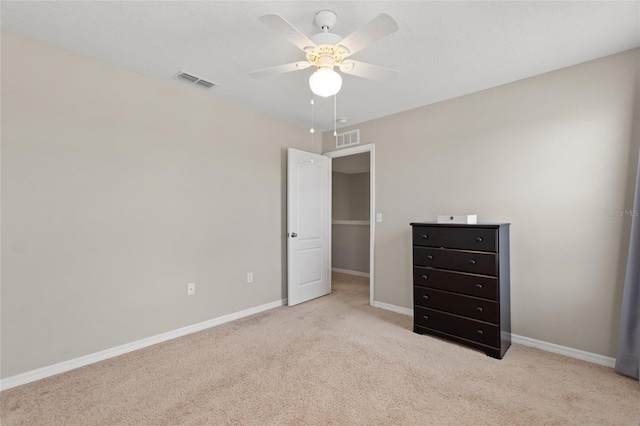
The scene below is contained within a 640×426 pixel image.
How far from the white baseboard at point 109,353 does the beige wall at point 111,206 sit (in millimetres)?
48

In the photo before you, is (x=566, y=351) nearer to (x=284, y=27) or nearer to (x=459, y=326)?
(x=459, y=326)

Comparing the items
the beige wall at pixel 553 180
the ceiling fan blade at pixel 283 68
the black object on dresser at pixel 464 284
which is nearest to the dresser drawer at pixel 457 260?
the black object on dresser at pixel 464 284

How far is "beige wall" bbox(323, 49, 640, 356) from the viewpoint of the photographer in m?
2.32

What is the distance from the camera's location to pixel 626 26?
1.98m

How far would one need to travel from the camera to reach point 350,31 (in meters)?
2.00

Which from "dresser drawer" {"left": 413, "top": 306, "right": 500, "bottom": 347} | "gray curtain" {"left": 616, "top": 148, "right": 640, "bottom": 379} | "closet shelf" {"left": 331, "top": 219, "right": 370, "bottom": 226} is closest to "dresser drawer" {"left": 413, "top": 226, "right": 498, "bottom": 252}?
"dresser drawer" {"left": 413, "top": 306, "right": 500, "bottom": 347}

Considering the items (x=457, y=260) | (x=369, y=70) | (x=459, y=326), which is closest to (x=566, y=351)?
(x=459, y=326)

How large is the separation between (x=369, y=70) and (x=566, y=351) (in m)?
2.87

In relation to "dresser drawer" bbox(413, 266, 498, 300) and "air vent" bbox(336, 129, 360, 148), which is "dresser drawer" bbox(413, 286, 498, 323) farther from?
"air vent" bbox(336, 129, 360, 148)

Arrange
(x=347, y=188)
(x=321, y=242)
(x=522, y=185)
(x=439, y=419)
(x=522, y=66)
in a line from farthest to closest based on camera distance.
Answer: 1. (x=347, y=188)
2. (x=321, y=242)
3. (x=522, y=185)
4. (x=522, y=66)
5. (x=439, y=419)

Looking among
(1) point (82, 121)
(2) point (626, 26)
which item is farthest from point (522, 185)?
(1) point (82, 121)

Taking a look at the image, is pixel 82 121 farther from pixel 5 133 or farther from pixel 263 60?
pixel 263 60

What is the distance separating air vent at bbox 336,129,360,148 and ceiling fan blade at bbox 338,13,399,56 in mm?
2345

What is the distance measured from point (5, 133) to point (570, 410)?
166 inches
